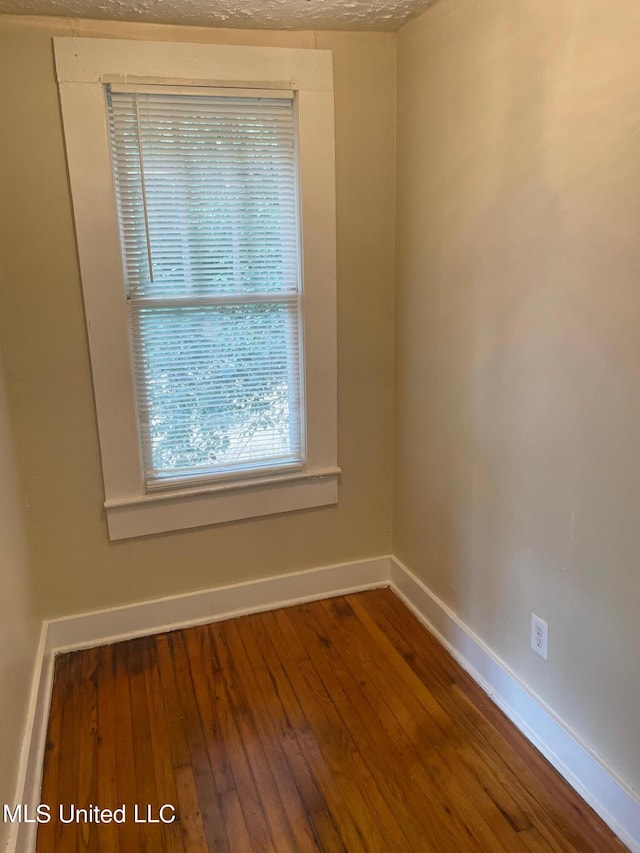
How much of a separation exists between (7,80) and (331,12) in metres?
1.04

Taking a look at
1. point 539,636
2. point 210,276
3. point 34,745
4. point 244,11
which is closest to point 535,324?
point 539,636

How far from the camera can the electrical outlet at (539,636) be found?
175cm

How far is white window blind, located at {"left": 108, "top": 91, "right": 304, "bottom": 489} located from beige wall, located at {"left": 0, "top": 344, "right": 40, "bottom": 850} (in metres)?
0.46

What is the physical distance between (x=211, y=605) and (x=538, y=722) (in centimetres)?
129

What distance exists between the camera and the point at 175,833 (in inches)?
61.8

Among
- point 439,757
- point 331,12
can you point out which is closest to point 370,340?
point 331,12

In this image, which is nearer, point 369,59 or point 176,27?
point 176,27

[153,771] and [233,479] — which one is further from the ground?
[233,479]

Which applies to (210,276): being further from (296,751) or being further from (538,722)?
(538,722)

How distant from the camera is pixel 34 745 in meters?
1.75

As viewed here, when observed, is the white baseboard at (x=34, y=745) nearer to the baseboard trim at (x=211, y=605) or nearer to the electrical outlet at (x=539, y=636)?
the baseboard trim at (x=211, y=605)

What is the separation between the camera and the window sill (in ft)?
7.50

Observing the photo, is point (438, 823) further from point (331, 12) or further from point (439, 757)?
point (331, 12)

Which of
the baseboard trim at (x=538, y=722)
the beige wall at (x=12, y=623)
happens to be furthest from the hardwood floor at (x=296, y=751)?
the beige wall at (x=12, y=623)
